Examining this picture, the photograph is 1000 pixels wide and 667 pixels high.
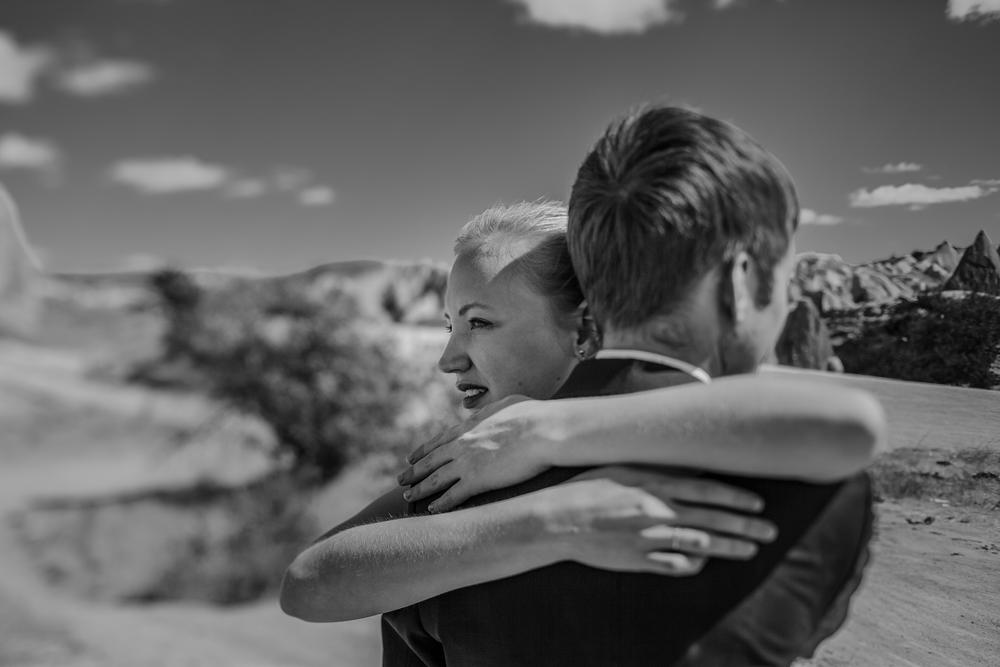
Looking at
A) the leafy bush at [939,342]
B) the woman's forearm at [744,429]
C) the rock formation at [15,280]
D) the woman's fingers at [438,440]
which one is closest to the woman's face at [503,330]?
the woman's fingers at [438,440]

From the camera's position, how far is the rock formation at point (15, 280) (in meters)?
7.62

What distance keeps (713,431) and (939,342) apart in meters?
1.63

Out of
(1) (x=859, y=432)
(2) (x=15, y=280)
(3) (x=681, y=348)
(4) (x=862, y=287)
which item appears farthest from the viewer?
(2) (x=15, y=280)

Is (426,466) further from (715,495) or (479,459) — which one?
(715,495)

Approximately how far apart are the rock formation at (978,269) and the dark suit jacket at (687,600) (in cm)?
150

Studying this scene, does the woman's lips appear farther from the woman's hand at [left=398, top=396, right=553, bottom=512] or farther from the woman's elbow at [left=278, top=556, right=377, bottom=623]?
the woman's elbow at [left=278, top=556, right=377, bottom=623]

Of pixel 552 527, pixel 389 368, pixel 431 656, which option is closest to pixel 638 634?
pixel 552 527

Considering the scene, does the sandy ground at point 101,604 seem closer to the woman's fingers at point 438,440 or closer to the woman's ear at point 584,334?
the woman's ear at point 584,334

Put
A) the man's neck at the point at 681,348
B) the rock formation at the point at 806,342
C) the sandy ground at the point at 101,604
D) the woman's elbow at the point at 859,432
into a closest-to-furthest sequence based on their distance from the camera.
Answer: the woman's elbow at the point at 859,432
the man's neck at the point at 681,348
the rock formation at the point at 806,342
the sandy ground at the point at 101,604

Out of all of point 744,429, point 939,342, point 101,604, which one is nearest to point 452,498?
point 744,429

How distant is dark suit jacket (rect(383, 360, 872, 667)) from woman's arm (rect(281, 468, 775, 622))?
4cm

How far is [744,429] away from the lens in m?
0.86

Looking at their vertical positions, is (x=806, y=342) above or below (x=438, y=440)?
above

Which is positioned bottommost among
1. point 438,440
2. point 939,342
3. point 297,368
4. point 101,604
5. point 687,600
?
point 101,604
